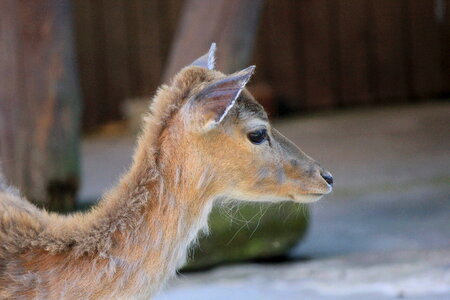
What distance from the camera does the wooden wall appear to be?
15.9m

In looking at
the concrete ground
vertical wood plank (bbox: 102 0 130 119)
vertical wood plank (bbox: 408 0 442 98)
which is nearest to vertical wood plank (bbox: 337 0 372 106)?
the concrete ground

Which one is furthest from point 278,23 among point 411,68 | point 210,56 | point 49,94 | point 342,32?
point 210,56

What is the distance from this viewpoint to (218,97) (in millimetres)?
4047

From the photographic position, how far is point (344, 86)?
16.1 meters

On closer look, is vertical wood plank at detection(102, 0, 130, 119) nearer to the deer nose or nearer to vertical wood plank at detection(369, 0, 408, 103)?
vertical wood plank at detection(369, 0, 408, 103)

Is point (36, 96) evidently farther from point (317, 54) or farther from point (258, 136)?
point (317, 54)

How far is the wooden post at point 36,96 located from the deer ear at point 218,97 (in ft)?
13.1

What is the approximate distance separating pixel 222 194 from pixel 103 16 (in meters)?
12.3

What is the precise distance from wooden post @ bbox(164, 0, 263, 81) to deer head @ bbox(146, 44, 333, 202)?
134 inches

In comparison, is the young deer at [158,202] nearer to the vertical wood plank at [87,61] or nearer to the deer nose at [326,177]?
the deer nose at [326,177]

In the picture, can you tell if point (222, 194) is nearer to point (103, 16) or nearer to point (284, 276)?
point (284, 276)

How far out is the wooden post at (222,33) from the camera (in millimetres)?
7941

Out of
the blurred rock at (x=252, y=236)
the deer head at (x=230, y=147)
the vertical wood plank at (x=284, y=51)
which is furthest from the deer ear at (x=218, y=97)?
the vertical wood plank at (x=284, y=51)

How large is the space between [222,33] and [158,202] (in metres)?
4.00
